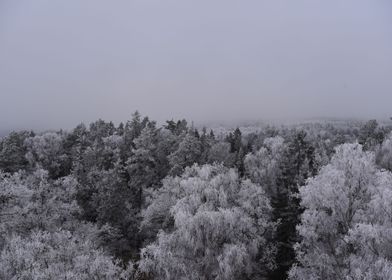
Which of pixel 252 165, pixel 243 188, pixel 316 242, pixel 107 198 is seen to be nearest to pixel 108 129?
pixel 252 165

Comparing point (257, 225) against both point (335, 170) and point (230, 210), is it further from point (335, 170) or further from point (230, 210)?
point (335, 170)

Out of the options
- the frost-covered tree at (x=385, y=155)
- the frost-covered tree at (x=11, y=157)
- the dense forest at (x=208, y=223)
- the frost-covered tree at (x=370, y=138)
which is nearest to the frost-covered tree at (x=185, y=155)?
the dense forest at (x=208, y=223)

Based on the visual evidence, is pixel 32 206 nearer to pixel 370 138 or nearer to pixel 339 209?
pixel 339 209

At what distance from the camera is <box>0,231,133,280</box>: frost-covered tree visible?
22.6m

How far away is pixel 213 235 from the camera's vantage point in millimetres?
33688

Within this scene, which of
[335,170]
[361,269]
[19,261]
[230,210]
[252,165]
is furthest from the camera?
[252,165]

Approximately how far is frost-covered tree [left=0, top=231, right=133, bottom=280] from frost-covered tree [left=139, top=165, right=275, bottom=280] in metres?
7.10

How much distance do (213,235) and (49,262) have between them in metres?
13.0

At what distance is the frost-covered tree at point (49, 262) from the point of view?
22609 mm

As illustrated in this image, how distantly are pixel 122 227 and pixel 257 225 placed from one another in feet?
66.0

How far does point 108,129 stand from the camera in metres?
96.1

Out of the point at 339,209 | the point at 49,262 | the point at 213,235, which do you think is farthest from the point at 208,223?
the point at 49,262

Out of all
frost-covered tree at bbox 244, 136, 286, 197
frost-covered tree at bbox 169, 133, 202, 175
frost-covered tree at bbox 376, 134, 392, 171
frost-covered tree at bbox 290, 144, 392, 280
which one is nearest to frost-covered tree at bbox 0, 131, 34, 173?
frost-covered tree at bbox 169, 133, 202, 175

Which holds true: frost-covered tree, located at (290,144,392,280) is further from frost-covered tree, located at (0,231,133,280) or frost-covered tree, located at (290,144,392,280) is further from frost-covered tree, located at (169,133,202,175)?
frost-covered tree, located at (169,133,202,175)
